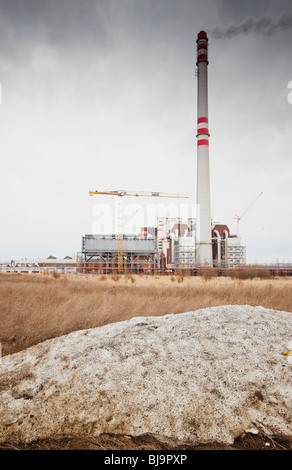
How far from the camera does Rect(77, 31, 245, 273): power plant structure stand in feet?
151

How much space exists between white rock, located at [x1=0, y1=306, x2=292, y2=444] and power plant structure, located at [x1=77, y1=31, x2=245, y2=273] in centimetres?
3366

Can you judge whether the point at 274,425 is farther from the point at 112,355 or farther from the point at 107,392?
the point at 112,355

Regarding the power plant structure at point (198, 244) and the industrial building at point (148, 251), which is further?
the industrial building at point (148, 251)

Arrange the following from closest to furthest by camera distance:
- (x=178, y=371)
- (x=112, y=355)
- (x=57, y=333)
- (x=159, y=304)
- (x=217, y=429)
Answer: (x=217, y=429)
(x=178, y=371)
(x=112, y=355)
(x=57, y=333)
(x=159, y=304)

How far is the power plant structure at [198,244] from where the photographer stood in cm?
4600

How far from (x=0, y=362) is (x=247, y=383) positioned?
430cm

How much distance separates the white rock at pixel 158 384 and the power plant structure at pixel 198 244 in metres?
33.7

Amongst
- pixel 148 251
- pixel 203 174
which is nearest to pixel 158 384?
pixel 203 174

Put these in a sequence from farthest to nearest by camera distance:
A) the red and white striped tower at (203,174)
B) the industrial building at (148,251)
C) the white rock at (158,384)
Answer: the industrial building at (148,251) < the red and white striped tower at (203,174) < the white rock at (158,384)

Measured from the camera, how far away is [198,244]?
48.1 metres

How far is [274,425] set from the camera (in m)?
3.29

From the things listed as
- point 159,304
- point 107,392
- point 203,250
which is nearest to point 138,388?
point 107,392

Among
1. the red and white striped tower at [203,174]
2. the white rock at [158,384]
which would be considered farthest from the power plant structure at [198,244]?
the white rock at [158,384]

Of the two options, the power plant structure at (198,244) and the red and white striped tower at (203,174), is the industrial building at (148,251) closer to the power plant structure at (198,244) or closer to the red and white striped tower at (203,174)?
the power plant structure at (198,244)
